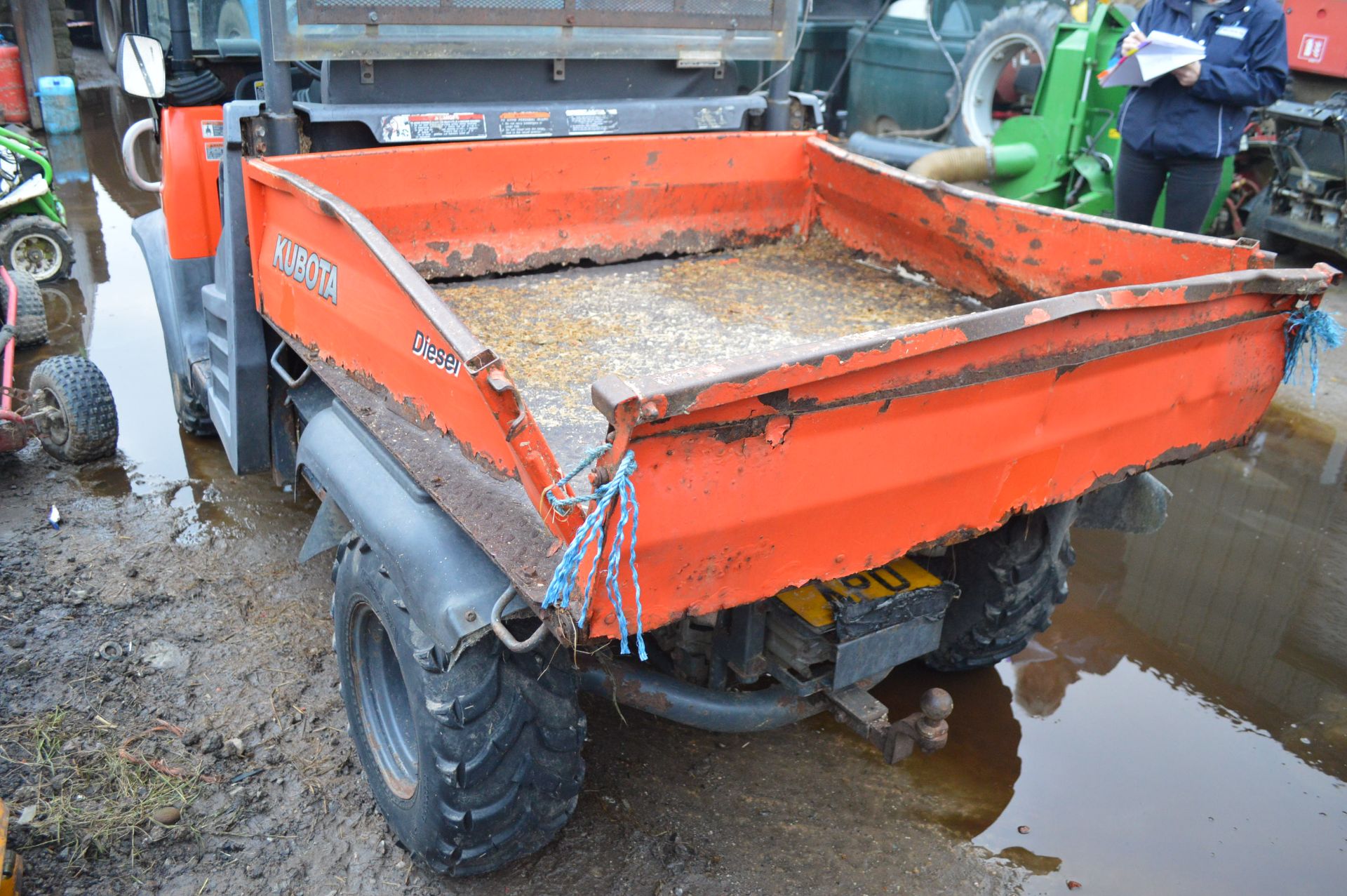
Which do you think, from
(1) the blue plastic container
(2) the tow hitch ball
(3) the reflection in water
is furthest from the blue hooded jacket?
(1) the blue plastic container

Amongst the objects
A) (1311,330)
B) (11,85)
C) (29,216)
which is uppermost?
(1311,330)

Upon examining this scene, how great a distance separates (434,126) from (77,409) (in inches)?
81.1

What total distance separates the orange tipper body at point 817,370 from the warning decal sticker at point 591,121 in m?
0.04

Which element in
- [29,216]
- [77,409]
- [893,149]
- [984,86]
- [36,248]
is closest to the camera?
[77,409]

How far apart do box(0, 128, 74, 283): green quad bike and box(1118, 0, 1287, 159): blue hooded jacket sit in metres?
5.94

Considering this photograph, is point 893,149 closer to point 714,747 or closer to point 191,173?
point 191,173

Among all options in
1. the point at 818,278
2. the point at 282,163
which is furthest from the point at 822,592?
the point at 282,163

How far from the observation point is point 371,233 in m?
2.39

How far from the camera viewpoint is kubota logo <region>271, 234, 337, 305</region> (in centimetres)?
263

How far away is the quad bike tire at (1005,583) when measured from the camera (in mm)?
2926

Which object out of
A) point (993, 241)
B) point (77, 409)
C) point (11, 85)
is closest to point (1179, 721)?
point (993, 241)

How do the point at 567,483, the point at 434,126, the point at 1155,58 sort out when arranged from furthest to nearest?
1. the point at 1155,58
2. the point at 434,126
3. the point at 567,483

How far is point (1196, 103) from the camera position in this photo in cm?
462

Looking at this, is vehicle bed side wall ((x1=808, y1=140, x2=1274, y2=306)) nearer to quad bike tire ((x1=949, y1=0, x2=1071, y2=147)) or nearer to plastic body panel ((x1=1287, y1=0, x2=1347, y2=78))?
quad bike tire ((x1=949, y1=0, x2=1071, y2=147))
